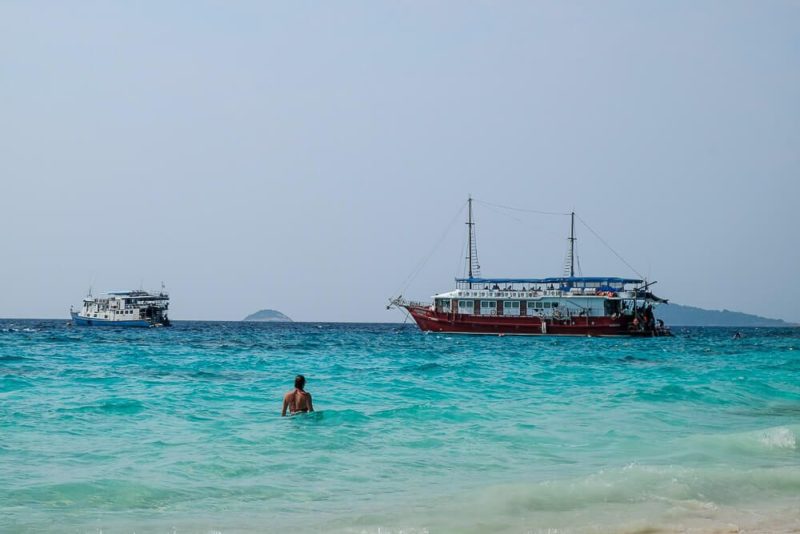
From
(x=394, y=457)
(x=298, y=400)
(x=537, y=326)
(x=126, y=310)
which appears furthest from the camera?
(x=126, y=310)

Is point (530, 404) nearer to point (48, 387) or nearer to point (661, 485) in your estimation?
point (661, 485)

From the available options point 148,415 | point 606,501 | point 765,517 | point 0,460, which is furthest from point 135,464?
point 765,517

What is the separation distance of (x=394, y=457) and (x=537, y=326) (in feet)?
179

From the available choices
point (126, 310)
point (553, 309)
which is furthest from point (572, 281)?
point (126, 310)

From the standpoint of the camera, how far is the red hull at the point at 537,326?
212 ft

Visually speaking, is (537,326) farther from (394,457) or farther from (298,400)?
(394,457)

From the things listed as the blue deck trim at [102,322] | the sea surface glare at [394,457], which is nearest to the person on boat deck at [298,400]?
the sea surface glare at [394,457]

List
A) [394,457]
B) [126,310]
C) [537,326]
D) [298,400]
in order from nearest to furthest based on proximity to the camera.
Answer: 1. [394,457]
2. [298,400]
3. [537,326]
4. [126,310]

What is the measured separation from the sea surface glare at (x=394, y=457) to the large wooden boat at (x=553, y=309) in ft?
134

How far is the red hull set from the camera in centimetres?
6469

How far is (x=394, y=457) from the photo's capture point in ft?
39.4

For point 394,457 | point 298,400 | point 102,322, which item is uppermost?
point 102,322

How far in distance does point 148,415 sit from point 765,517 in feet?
37.6

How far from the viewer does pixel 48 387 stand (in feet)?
67.5
